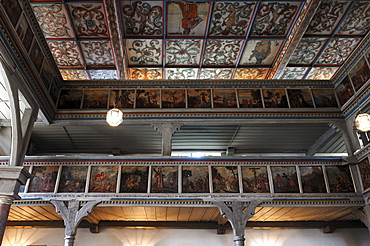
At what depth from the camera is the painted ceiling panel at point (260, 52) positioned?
9.83 metres

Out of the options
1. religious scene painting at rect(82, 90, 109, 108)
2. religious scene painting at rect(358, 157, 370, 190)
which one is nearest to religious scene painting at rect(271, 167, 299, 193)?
religious scene painting at rect(358, 157, 370, 190)

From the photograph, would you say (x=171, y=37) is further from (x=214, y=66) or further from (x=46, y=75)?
(x=46, y=75)

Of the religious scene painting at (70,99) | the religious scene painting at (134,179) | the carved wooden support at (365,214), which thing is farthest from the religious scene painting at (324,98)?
the religious scene painting at (70,99)

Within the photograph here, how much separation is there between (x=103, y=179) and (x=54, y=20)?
4830mm

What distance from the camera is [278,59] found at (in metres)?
10.5

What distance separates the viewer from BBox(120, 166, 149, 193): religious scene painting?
8.92m

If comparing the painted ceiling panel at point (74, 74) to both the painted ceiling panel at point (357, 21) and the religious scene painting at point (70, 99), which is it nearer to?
the religious scene painting at point (70, 99)

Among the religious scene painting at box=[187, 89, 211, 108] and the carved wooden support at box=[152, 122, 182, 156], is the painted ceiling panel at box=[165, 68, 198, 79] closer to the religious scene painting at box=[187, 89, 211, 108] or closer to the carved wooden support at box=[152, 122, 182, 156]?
the religious scene painting at box=[187, 89, 211, 108]

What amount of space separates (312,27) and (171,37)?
4289 mm

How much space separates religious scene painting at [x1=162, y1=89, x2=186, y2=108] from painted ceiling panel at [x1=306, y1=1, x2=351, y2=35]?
4476 millimetres

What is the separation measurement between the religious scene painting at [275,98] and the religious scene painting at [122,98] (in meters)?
4.56

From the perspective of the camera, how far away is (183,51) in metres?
10.1

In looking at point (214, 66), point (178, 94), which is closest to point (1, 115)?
point (178, 94)

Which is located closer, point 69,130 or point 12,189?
point 12,189
